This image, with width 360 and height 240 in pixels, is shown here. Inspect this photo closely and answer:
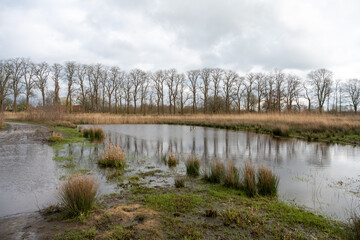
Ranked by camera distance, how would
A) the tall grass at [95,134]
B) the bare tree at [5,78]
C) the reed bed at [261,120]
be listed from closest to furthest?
the tall grass at [95,134] < the reed bed at [261,120] < the bare tree at [5,78]

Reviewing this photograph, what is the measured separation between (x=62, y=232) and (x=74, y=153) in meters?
6.01

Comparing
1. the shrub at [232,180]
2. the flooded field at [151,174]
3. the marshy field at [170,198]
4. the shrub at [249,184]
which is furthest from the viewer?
the shrub at [232,180]

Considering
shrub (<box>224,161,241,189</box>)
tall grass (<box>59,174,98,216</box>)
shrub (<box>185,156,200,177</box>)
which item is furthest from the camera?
shrub (<box>185,156,200,177</box>)

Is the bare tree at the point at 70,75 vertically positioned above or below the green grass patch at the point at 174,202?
above

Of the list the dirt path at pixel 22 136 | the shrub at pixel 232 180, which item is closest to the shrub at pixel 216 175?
the shrub at pixel 232 180

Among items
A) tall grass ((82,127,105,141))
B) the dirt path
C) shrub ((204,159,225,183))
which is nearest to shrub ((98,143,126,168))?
shrub ((204,159,225,183))

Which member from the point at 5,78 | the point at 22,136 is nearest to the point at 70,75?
the point at 5,78

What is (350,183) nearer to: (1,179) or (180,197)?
(180,197)

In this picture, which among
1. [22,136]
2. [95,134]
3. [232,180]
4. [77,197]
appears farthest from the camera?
[95,134]

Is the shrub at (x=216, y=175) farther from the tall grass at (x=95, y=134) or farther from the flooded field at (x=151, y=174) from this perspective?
the tall grass at (x=95, y=134)

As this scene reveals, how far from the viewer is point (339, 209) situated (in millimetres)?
3793

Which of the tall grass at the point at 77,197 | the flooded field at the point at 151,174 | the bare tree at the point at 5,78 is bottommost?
the flooded field at the point at 151,174

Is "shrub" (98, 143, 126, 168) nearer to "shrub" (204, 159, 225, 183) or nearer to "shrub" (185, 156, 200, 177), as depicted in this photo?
"shrub" (185, 156, 200, 177)

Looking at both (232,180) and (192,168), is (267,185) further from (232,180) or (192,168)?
(192,168)
